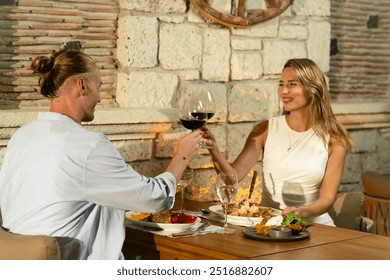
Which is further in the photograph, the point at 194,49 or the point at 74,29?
the point at 194,49

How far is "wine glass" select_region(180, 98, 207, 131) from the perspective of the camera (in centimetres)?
352

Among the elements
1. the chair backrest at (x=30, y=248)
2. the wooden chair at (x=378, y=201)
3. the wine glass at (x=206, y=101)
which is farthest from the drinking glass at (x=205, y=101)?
the wooden chair at (x=378, y=201)

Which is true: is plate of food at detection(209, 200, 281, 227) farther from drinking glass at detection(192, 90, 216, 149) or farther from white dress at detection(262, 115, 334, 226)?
white dress at detection(262, 115, 334, 226)

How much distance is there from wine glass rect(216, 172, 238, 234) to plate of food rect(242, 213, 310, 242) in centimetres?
10

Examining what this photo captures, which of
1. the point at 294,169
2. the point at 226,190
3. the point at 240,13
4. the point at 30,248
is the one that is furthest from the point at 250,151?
the point at 30,248

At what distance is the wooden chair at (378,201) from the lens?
177 inches

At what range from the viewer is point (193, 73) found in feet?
14.4

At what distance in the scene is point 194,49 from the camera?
4.37 m

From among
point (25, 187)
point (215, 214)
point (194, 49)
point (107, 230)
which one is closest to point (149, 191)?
point (107, 230)

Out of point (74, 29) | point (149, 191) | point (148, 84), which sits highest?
point (74, 29)

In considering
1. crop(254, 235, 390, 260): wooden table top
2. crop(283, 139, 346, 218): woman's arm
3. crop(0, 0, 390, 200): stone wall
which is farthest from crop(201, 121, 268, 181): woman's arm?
crop(254, 235, 390, 260): wooden table top

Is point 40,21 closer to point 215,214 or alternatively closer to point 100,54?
point 100,54

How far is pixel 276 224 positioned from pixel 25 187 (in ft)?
3.22
